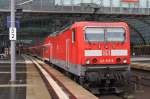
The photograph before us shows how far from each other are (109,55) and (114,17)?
196 feet

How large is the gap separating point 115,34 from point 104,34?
1.56 feet

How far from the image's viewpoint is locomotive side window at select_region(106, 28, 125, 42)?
20156 mm

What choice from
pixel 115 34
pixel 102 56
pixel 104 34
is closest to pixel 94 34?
pixel 104 34

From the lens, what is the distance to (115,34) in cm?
2022

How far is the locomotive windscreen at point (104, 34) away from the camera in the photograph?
20.0 metres

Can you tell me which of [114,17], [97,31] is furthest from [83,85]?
[114,17]

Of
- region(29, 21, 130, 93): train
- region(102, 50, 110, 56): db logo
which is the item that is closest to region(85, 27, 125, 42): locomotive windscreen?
region(29, 21, 130, 93): train

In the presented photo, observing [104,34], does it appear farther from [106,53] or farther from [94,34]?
[106,53]

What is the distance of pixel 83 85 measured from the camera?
20.0 meters

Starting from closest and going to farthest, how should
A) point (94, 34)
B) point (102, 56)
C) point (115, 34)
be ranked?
1. point (102, 56)
2. point (94, 34)
3. point (115, 34)

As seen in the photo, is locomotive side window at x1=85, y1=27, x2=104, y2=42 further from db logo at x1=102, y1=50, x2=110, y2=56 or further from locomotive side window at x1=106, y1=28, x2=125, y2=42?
db logo at x1=102, y1=50, x2=110, y2=56

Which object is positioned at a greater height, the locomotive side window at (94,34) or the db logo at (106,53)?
the locomotive side window at (94,34)

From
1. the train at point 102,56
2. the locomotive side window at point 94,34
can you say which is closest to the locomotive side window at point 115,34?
the train at point 102,56

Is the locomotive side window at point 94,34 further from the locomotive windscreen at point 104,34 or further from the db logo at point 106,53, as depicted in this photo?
the db logo at point 106,53
